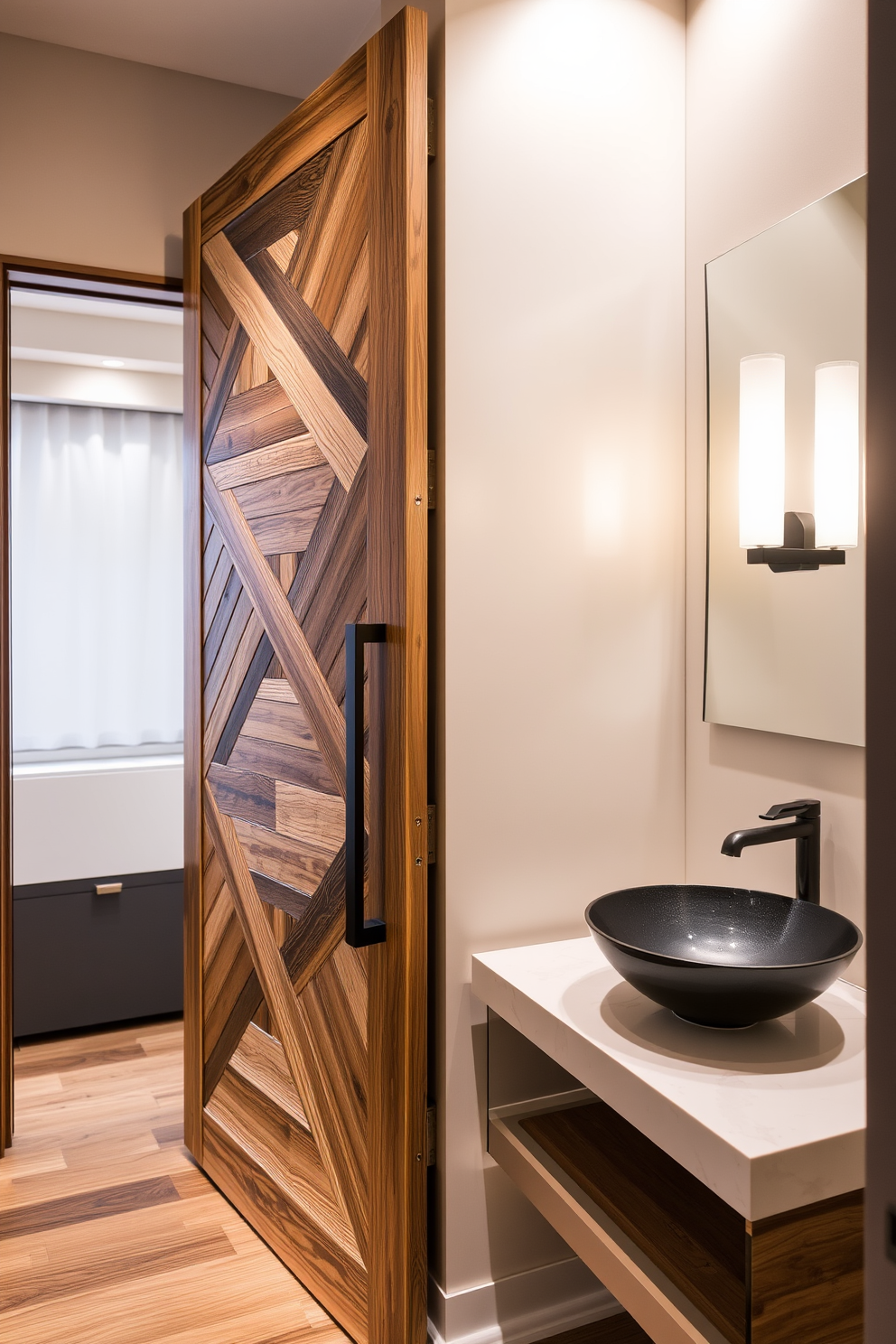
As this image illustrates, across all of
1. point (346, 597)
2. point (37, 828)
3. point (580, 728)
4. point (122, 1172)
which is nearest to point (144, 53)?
point (346, 597)

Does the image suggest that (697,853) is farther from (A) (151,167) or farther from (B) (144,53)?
(B) (144,53)

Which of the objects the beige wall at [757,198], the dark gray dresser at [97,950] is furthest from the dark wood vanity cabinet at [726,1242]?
the dark gray dresser at [97,950]

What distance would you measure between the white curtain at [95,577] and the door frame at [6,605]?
1.24 metres

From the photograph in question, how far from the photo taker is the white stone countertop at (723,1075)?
1.13 meters

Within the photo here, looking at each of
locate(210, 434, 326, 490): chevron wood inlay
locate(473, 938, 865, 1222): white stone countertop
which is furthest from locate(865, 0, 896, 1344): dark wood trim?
locate(210, 434, 326, 490): chevron wood inlay

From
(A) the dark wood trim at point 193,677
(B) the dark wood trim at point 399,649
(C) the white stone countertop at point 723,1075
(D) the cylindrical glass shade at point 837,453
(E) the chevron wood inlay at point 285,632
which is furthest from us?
(A) the dark wood trim at point 193,677

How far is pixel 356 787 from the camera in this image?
66.1 inches

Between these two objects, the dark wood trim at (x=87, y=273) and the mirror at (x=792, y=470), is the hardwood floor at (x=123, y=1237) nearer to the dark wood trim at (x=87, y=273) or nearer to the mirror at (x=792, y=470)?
the mirror at (x=792, y=470)

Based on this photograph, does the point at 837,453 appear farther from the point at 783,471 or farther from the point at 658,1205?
the point at 658,1205

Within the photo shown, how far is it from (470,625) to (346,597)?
263 mm

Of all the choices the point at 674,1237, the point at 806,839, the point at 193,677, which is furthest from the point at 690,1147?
the point at 193,677

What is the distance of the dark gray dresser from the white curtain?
2.48 feet

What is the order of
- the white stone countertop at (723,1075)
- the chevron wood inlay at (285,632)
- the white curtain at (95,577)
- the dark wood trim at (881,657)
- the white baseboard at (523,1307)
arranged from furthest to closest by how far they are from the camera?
the white curtain at (95,577) → the chevron wood inlay at (285,632) → the white baseboard at (523,1307) → the white stone countertop at (723,1075) → the dark wood trim at (881,657)

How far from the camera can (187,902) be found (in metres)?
2.49
